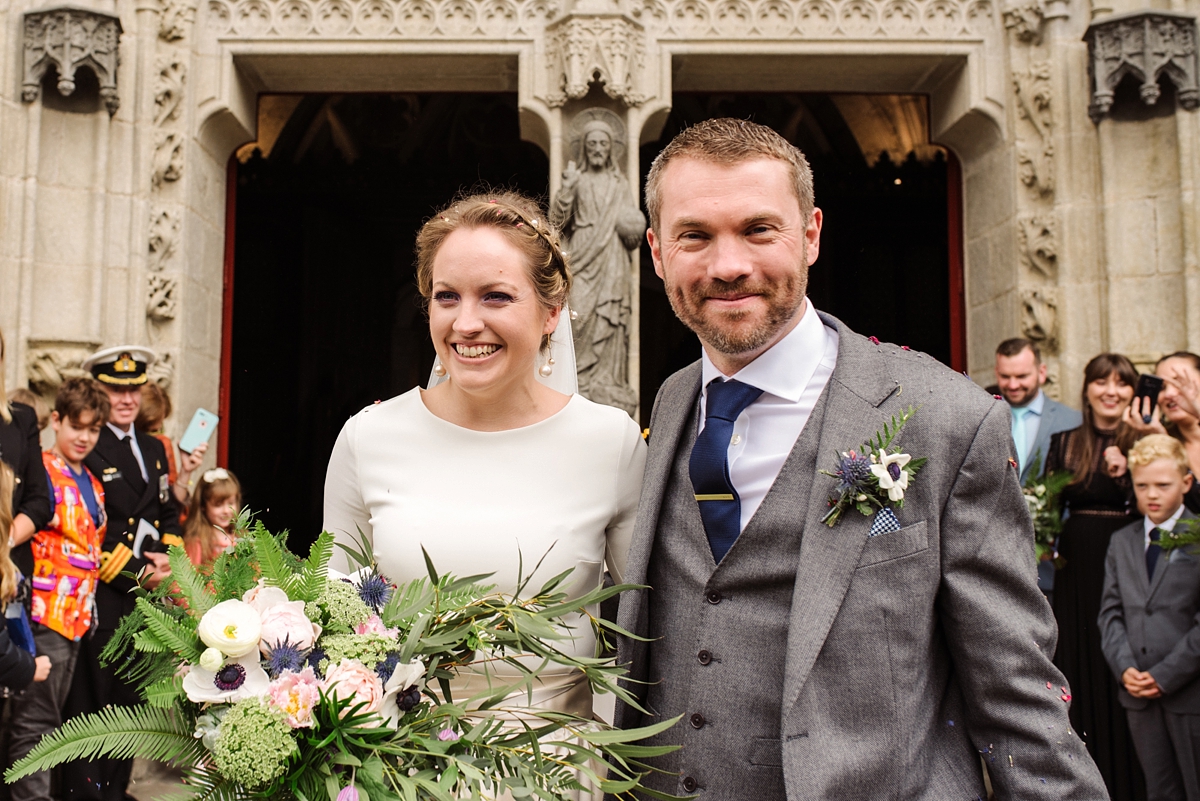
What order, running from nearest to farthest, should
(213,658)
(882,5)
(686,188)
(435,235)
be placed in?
(213,658), (686,188), (435,235), (882,5)

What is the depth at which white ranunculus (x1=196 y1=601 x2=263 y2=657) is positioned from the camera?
1.30 m

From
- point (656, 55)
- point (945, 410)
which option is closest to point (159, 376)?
point (656, 55)

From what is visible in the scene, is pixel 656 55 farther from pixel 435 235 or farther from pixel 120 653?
pixel 120 653

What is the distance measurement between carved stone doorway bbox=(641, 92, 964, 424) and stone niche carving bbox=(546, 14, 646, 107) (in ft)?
5.14

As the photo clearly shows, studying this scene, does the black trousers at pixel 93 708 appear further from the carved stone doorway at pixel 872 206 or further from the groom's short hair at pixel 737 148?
the carved stone doorway at pixel 872 206

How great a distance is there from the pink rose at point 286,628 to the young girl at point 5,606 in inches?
85.0

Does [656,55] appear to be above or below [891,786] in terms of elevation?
above

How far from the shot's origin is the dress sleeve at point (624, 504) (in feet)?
6.82

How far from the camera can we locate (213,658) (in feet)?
4.26

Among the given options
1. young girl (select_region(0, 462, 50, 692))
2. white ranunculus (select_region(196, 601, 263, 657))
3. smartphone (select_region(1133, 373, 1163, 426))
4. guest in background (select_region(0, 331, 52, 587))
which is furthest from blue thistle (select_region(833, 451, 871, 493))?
smartphone (select_region(1133, 373, 1163, 426))

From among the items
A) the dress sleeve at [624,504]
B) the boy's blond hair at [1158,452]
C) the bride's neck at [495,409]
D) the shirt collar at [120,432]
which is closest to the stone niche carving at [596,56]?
the shirt collar at [120,432]

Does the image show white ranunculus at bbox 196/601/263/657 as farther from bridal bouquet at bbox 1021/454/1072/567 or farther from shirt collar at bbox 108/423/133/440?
bridal bouquet at bbox 1021/454/1072/567

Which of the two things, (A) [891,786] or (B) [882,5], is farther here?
(B) [882,5]

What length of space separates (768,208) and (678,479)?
49 cm
